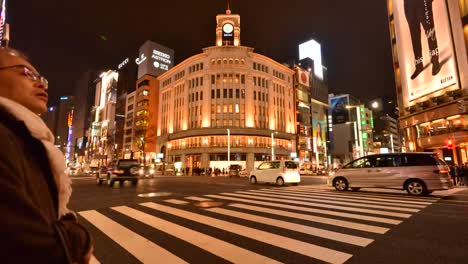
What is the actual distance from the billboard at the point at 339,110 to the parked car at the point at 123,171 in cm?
10327

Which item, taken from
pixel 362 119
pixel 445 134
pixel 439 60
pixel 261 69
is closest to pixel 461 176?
pixel 445 134

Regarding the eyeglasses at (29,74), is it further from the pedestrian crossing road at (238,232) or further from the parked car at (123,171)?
the parked car at (123,171)

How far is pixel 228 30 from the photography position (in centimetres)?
6122

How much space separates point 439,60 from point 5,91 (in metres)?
37.7

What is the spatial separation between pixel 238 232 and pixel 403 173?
9782mm

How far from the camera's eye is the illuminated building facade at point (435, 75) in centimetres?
2642

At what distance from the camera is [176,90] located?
64.6 m

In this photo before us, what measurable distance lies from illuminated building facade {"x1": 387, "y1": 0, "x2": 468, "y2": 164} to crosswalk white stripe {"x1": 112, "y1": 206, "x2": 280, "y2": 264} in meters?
29.1

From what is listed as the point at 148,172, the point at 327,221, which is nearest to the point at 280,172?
the point at 327,221

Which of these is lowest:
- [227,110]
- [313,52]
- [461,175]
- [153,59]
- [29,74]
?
[461,175]

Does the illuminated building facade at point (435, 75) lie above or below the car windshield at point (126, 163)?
above

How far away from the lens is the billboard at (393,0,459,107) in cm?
2744

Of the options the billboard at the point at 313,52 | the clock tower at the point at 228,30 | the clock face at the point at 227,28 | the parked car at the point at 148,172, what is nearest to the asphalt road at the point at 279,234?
the parked car at the point at 148,172

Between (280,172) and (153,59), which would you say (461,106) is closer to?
(280,172)
